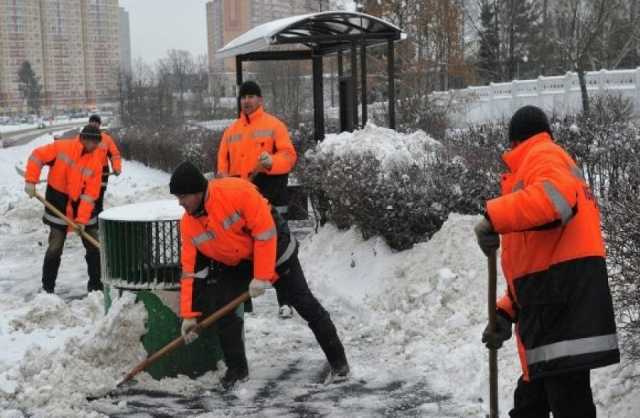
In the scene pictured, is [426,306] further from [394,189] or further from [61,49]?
[61,49]

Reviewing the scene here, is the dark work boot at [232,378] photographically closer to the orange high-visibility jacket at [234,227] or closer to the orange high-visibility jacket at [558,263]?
the orange high-visibility jacket at [234,227]

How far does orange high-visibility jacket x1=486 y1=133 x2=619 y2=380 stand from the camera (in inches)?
125

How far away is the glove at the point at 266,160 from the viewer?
21.2ft

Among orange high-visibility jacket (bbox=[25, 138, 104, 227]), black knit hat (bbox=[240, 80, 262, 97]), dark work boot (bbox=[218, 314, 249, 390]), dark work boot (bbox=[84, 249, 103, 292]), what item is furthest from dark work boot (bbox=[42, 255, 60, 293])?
dark work boot (bbox=[218, 314, 249, 390])

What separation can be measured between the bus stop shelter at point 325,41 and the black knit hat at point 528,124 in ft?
22.4

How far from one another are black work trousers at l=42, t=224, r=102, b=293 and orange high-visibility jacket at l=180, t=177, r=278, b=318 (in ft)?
10.6

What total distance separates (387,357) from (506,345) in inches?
36.4

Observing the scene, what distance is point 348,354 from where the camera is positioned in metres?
5.99

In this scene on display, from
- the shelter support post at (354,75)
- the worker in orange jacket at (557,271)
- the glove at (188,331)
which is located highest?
the shelter support post at (354,75)

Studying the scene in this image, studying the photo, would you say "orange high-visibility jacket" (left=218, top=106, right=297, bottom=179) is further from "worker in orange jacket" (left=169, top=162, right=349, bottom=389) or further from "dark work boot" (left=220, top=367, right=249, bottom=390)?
"dark work boot" (left=220, top=367, right=249, bottom=390)

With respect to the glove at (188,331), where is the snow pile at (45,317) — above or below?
below

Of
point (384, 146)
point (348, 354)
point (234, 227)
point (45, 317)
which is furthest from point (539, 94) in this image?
point (234, 227)

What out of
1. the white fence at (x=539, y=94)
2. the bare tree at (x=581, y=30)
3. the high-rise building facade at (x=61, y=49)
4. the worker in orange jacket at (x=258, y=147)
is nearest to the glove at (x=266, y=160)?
the worker in orange jacket at (x=258, y=147)

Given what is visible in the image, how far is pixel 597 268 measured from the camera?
10.7ft
